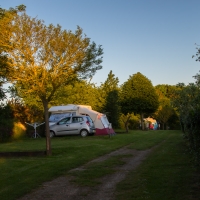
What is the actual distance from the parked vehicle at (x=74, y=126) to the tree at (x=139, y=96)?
16.6 meters

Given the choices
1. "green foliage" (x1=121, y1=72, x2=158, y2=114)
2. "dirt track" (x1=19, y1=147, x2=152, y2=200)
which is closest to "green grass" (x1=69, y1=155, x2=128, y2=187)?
"dirt track" (x1=19, y1=147, x2=152, y2=200)

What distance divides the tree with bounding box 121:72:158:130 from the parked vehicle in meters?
16.6

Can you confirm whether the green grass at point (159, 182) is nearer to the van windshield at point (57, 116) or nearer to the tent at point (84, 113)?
the tent at point (84, 113)

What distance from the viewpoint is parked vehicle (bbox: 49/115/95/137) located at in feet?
85.3

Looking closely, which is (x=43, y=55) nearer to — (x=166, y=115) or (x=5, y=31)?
(x=5, y=31)

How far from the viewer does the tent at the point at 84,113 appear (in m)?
27.5

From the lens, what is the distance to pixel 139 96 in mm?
42438

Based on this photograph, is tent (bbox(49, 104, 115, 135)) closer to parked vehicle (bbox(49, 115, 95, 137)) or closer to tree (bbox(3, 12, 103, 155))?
A: parked vehicle (bbox(49, 115, 95, 137))

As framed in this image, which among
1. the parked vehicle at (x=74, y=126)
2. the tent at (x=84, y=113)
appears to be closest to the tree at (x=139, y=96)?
the tent at (x=84, y=113)

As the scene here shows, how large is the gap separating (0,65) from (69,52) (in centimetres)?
267

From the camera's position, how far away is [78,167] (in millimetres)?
10852

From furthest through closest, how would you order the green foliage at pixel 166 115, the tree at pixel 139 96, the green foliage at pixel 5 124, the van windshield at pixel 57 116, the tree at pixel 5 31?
the green foliage at pixel 166 115 → the tree at pixel 139 96 → the van windshield at pixel 57 116 → the green foliage at pixel 5 124 → the tree at pixel 5 31

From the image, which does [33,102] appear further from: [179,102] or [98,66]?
[98,66]

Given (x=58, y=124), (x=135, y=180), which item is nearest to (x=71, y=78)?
(x=135, y=180)
